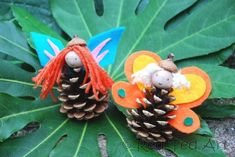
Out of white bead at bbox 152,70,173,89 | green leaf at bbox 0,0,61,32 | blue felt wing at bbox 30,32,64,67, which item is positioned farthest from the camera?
green leaf at bbox 0,0,61,32

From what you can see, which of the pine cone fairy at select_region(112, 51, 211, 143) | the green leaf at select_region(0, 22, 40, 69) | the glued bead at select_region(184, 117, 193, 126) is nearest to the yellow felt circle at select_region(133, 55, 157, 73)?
the pine cone fairy at select_region(112, 51, 211, 143)

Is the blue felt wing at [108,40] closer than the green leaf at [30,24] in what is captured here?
Yes

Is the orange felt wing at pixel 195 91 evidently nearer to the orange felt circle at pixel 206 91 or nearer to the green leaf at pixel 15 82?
the orange felt circle at pixel 206 91

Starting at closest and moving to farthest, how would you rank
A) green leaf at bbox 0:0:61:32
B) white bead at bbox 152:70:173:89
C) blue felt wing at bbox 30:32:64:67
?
white bead at bbox 152:70:173:89, blue felt wing at bbox 30:32:64:67, green leaf at bbox 0:0:61:32

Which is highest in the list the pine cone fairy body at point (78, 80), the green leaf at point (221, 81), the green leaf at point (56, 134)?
the green leaf at point (221, 81)

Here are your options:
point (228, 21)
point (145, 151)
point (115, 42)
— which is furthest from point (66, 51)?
point (228, 21)

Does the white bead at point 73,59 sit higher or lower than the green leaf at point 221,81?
lower

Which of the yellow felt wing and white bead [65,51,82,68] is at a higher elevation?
the yellow felt wing

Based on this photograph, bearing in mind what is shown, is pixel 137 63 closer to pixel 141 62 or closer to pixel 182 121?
pixel 141 62

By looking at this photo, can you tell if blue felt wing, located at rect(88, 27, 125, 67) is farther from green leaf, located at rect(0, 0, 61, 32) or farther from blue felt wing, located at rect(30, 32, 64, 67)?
→ green leaf, located at rect(0, 0, 61, 32)

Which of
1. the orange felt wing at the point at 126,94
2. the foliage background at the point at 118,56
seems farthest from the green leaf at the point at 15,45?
the orange felt wing at the point at 126,94
